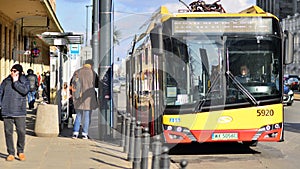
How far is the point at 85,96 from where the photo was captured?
1293cm

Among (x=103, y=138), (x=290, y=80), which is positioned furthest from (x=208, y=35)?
(x=290, y=80)

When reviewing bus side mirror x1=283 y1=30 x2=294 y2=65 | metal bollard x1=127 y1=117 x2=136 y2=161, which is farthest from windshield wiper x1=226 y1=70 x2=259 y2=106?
metal bollard x1=127 y1=117 x2=136 y2=161

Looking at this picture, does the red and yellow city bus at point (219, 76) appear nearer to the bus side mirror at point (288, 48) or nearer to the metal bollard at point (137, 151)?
the bus side mirror at point (288, 48)

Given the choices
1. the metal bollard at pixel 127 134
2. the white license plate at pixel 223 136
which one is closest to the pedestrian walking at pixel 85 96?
the metal bollard at pixel 127 134

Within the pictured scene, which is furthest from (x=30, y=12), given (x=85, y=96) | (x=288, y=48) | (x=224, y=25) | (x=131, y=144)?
(x=288, y=48)

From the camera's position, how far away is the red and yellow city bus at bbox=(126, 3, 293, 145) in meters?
10.5

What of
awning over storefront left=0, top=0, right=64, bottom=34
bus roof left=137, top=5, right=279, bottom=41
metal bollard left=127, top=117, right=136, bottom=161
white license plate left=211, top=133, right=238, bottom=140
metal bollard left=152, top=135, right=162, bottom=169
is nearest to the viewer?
metal bollard left=152, top=135, right=162, bottom=169

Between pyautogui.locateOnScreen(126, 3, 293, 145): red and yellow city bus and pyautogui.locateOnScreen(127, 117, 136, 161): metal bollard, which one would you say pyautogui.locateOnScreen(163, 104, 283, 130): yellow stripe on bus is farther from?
pyautogui.locateOnScreen(127, 117, 136, 161): metal bollard

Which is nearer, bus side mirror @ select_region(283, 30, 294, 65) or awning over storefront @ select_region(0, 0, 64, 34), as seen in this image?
bus side mirror @ select_region(283, 30, 294, 65)

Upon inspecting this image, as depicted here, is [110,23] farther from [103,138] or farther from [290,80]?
[290,80]

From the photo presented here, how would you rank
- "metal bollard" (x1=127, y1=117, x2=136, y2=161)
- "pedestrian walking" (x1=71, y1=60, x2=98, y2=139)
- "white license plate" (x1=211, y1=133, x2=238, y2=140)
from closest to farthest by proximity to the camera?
1. "metal bollard" (x1=127, y1=117, x2=136, y2=161)
2. "white license plate" (x1=211, y1=133, x2=238, y2=140)
3. "pedestrian walking" (x1=71, y1=60, x2=98, y2=139)

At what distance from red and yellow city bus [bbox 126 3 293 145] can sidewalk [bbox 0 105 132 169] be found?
4.54 ft

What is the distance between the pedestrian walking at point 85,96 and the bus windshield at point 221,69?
301 centimetres

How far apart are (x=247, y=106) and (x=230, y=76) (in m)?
0.73
